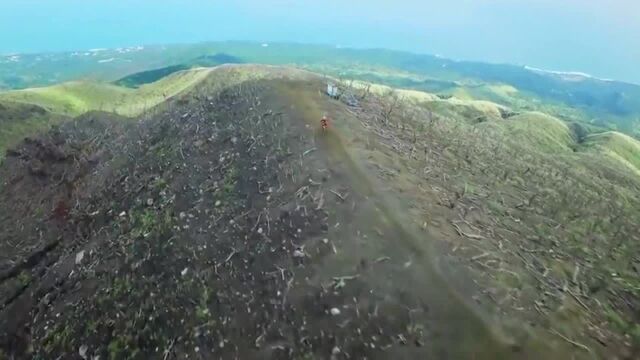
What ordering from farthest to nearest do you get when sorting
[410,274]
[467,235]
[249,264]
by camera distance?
[467,235]
[249,264]
[410,274]

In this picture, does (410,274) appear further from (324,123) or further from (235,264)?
(324,123)

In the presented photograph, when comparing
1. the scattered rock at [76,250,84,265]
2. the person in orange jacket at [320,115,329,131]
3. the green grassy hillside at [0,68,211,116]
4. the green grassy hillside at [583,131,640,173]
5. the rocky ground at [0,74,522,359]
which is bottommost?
the green grassy hillside at [583,131,640,173]

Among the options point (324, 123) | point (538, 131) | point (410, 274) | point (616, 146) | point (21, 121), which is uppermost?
point (324, 123)

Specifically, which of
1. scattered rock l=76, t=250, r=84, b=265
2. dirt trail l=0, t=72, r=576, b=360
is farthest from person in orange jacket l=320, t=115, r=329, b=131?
scattered rock l=76, t=250, r=84, b=265

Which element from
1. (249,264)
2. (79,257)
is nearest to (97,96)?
(79,257)

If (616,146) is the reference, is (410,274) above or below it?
above

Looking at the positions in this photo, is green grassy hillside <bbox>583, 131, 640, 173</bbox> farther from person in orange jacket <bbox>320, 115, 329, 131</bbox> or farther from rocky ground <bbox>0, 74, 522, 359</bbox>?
rocky ground <bbox>0, 74, 522, 359</bbox>

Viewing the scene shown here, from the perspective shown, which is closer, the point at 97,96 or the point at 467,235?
the point at 467,235

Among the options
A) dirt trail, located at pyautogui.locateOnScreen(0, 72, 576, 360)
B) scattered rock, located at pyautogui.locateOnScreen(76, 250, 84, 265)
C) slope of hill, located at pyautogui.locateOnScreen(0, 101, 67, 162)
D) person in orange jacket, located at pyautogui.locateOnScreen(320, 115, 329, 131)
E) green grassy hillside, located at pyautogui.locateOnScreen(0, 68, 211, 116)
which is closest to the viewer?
dirt trail, located at pyautogui.locateOnScreen(0, 72, 576, 360)

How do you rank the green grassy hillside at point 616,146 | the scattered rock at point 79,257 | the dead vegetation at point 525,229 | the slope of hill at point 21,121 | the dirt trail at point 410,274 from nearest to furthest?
the dirt trail at point 410,274
the dead vegetation at point 525,229
the scattered rock at point 79,257
the slope of hill at point 21,121
the green grassy hillside at point 616,146

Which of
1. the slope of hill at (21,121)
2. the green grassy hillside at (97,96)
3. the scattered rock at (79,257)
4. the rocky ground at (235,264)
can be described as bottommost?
the green grassy hillside at (97,96)

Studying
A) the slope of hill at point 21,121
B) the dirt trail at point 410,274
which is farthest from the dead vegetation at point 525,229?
the slope of hill at point 21,121

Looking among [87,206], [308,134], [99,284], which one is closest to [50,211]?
[87,206]

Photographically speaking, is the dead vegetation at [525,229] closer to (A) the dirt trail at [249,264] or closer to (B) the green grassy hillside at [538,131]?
(A) the dirt trail at [249,264]
